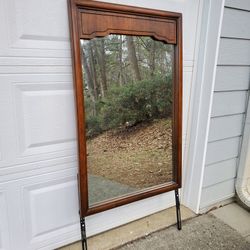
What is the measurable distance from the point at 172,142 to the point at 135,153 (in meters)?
0.29

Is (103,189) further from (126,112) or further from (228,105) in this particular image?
(228,105)

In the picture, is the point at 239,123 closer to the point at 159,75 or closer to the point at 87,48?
the point at 159,75

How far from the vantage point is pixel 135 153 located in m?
1.51

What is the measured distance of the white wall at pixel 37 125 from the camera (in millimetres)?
1163

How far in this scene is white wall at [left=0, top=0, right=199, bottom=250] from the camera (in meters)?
1.16

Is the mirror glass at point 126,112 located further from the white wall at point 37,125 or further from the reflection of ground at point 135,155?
the white wall at point 37,125

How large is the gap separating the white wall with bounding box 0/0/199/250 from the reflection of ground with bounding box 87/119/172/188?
0.17m

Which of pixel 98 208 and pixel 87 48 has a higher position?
pixel 87 48

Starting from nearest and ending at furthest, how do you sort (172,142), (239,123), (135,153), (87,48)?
(87,48)
(135,153)
(172,142)
(239,123)

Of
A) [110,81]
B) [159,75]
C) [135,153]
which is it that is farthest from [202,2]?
[135,153]

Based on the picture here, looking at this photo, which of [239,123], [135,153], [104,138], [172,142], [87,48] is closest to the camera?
[87,48]

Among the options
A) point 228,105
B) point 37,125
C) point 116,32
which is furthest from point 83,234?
point 228,105

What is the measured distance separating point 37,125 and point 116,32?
66 centimetres

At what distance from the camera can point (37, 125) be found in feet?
4.21
